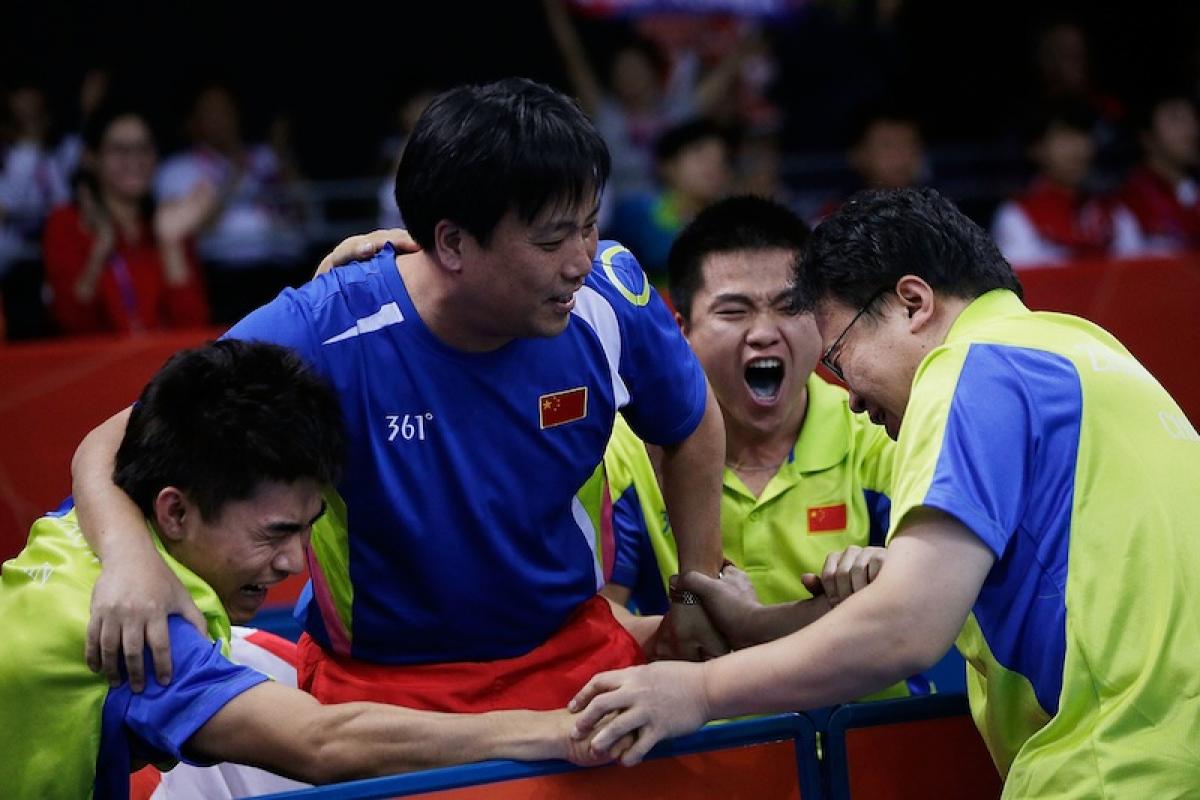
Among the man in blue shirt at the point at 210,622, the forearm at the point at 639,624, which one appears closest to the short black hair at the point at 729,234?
the forearm at the point at 639,624

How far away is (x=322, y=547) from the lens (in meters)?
2.86

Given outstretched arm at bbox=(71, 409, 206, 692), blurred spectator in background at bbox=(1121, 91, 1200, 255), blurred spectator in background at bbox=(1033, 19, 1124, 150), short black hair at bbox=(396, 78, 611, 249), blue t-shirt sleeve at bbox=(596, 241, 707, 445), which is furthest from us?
blurred spectator in background at bbox=(1033, 19, 1124, 150)

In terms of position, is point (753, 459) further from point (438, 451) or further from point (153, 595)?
point (153, 595)

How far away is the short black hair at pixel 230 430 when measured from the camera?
8.25ft

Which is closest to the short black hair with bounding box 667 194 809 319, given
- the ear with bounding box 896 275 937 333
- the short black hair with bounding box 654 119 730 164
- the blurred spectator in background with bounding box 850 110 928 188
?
the ear with bounding box 896 275 937 333

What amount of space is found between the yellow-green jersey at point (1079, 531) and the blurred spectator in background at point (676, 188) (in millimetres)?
4520

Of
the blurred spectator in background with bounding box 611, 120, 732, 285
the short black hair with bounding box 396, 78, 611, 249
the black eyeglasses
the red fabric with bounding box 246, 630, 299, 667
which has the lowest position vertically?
the red fabric with bounding box 246, 630, 299, 667

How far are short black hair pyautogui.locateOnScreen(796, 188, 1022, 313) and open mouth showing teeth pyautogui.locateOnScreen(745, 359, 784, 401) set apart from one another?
98 cm

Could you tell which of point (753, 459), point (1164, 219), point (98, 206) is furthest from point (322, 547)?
point (1164, 219)

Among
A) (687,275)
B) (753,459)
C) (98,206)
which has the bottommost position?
(753,459)

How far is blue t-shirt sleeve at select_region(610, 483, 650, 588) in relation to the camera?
3.58 metres

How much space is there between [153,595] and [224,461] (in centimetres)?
25

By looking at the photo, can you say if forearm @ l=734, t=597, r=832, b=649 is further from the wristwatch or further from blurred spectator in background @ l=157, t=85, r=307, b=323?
blurred spectator in background @ l=157, t=85, r=307, b=323

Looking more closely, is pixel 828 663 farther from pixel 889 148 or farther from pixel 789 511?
pixel 889 148
